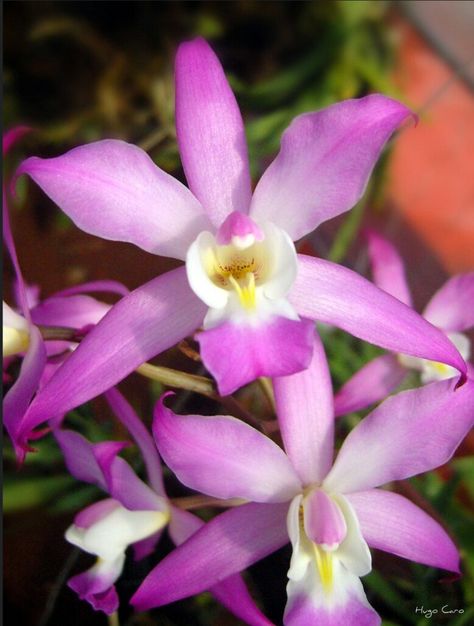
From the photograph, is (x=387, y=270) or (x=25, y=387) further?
(x=387, y=270)

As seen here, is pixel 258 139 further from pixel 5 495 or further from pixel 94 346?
pixel 5 495

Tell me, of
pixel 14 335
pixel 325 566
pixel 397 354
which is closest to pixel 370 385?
pixel 397 354

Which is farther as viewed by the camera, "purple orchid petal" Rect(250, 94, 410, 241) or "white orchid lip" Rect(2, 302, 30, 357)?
"white orchid lip" Rect(2, 302, 30, 357)

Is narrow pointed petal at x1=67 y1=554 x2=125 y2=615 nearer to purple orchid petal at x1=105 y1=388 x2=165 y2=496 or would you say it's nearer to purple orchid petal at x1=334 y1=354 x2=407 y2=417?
purple orchid petal at x1=105 y1=388 x2=165 y2=496

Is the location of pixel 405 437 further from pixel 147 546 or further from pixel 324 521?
pixel 147 546

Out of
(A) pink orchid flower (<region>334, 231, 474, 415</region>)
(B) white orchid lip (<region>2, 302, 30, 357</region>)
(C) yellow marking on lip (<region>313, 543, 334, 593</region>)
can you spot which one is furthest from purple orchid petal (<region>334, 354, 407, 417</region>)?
(B) white orchid lip (<region>2, 302, 30, 357</region>)

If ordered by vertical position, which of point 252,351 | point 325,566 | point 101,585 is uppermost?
point 252,351
